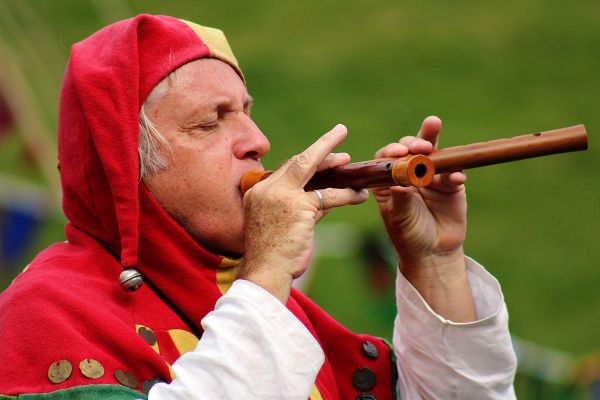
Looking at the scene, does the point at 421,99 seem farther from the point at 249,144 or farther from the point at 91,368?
the point at 91,368

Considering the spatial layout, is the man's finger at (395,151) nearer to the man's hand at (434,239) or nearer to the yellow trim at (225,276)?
the man's hand at (434,239)

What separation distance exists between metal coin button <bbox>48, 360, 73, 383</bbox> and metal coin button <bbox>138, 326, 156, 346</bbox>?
0.24 meters

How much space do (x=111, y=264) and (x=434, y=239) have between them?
1002mm

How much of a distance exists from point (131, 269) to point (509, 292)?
5.49 metres

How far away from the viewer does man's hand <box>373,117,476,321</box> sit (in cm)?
326

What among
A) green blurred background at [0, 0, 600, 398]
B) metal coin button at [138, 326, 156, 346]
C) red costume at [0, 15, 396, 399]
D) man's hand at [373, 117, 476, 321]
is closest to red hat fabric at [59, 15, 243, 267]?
red costume at [0, 15, 396, 399]

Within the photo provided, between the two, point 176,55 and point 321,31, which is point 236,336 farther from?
point 321,31

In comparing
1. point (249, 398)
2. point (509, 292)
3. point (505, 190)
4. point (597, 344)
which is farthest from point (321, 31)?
point (249, 398)

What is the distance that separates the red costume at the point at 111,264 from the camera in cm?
261

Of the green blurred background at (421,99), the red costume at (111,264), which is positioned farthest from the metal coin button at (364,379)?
the green blurred background at (421,99)

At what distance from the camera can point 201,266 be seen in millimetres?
3004

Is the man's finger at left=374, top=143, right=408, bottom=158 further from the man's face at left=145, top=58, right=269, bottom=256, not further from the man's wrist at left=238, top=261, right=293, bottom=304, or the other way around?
the man's wrist at left=238, top=261, right=293, bottom=304

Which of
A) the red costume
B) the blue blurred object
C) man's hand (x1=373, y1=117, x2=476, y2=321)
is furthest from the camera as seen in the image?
the blue blurred object

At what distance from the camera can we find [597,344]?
7.39 meters
